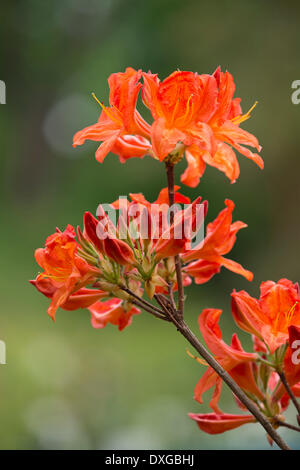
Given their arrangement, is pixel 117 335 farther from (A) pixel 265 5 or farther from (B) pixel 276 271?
(A) pixel 265 5

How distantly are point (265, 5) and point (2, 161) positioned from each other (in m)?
1.73

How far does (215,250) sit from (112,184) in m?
2.47

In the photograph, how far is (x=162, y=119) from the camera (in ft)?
1.33

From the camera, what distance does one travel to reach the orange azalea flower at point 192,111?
39cm

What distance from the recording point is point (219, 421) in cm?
43

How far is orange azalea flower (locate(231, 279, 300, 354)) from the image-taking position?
0.40m

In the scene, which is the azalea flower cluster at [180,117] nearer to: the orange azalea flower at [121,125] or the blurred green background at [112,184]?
the orange azalea flower at [121,125]
